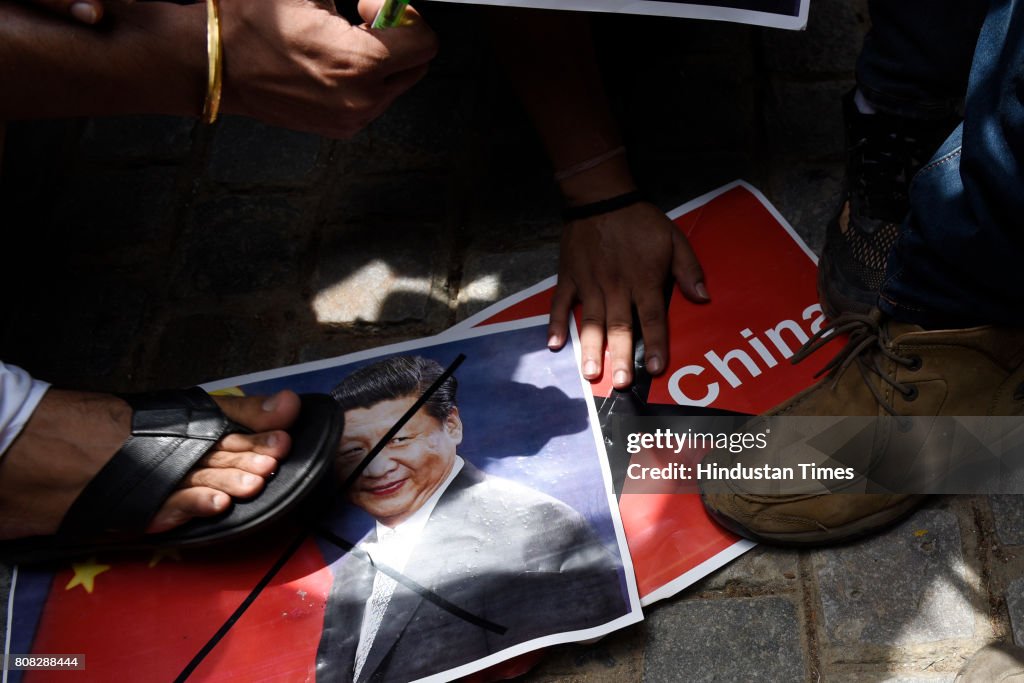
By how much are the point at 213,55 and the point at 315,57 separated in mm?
121

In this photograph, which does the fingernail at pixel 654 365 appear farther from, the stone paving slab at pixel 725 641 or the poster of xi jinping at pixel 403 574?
the stone paving slab at pixel 725 641

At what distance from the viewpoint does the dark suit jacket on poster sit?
105 cm

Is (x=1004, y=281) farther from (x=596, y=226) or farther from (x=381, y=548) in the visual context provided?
(x=381, y=548)

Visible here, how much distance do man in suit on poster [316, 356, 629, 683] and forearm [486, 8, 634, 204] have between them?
413 mm

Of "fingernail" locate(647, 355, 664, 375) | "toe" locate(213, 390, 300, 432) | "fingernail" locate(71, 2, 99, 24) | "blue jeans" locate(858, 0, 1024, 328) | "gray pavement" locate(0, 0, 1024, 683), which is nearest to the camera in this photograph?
"blue jeans" locate(858, 0, 1024, 328)

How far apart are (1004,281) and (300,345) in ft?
3.06

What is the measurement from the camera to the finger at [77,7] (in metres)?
1.02

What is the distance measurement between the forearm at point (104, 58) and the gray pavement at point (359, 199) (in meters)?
0.40

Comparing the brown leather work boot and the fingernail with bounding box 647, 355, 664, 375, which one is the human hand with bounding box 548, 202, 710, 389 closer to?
the fingernail with bounding box 647, 355, 664, 375

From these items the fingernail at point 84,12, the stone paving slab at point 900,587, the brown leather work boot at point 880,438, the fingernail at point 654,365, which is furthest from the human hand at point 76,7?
the stone paving slab at point 900,587

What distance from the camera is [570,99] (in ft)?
4.37

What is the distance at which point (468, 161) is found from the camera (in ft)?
5.10

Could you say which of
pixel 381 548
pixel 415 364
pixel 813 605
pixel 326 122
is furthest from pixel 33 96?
pixel 813 605

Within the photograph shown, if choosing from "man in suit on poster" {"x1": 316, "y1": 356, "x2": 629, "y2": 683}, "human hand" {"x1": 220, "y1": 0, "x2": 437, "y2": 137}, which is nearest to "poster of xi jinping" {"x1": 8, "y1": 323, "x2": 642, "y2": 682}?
"man in suit on poster" {"x1": 316, "y1": 356, "x2": 629, "y2": 683}
